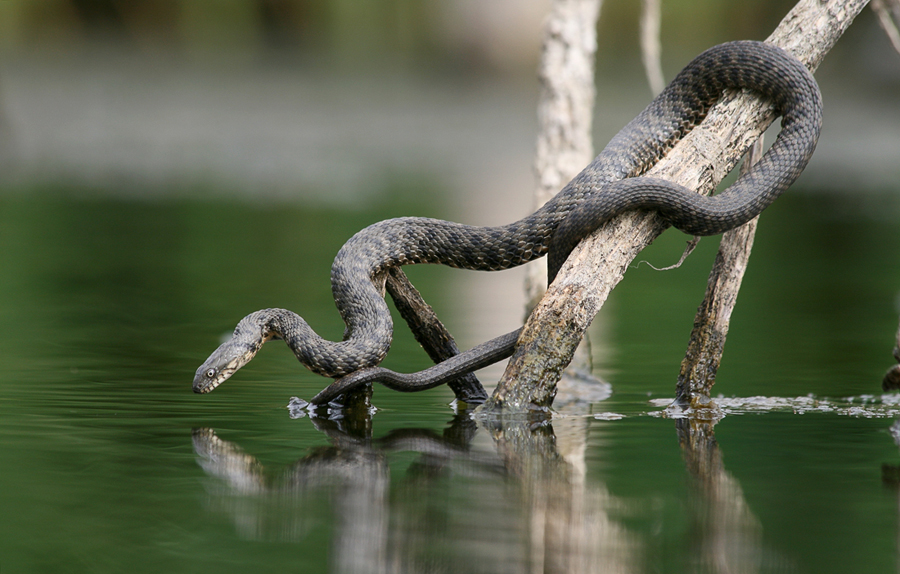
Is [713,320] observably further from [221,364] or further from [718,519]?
[221,364]

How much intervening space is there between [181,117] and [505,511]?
23.1m

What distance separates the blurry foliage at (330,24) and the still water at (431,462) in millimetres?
17931

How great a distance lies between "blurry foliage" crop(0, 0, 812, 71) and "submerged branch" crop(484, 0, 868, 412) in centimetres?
2200

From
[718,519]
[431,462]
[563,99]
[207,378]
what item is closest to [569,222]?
[431,462]

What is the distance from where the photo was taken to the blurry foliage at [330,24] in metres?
26.8

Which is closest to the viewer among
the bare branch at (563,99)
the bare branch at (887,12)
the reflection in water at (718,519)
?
the reflection in water at (718,519)

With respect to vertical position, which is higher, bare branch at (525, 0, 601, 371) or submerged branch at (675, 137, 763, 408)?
bare branch at (525, 0, 601, 371)

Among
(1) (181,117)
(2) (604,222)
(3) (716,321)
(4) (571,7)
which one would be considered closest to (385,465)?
(2) (604,222)

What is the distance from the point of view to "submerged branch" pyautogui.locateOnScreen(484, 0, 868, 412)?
5699 mm

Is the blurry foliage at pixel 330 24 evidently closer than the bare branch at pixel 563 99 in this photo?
No

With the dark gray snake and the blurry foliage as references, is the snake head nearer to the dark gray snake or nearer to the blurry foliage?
the dark gray snake

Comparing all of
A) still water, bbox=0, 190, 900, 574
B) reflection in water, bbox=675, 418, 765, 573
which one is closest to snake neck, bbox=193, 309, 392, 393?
still water, bbox=0, 190, 900, 574

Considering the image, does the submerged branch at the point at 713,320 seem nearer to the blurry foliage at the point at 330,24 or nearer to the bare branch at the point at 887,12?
the bare branch at the point at 887,12

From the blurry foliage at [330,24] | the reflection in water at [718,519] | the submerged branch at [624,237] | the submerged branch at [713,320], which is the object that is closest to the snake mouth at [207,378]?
the submerged branch at [624,237]
